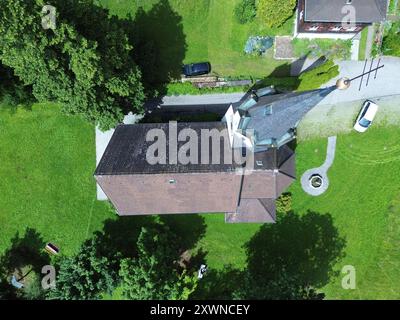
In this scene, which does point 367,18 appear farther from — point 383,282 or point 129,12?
point 383,282

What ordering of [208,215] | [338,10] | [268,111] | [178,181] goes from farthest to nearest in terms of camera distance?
[208,215], [338,10], [178,181], [268,111]

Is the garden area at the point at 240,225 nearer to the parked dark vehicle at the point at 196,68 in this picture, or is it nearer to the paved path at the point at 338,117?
the paved path at the point at 338,117

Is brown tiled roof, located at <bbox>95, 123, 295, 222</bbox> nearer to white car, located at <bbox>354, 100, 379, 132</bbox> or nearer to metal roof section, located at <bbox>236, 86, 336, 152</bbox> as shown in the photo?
metal roof section, located at <bbox>236, 86, 336, 152</bbox>

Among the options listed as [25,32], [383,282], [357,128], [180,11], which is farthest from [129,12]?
[383,282]

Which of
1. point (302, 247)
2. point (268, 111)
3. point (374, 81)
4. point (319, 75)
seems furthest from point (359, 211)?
point (268, 111)

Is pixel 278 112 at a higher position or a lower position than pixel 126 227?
higher

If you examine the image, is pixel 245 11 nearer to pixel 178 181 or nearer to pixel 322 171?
pixel 322 171

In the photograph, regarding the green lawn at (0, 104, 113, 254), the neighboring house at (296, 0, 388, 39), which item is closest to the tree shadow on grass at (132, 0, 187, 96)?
the green lawn at (0, 104, 113, 254)
